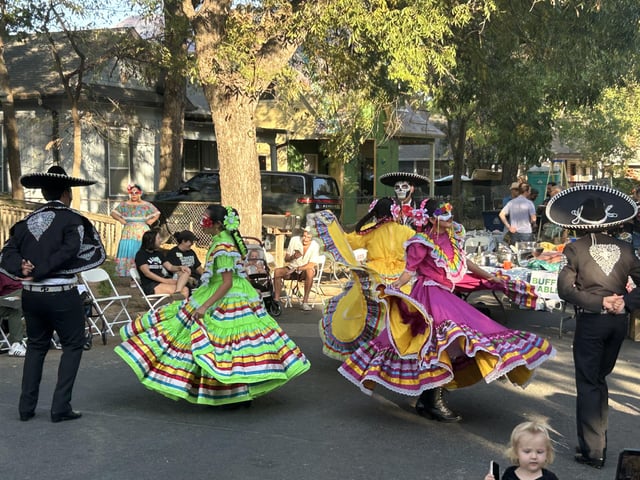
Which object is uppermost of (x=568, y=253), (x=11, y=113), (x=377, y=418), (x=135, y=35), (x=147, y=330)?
(x=135, y=35)

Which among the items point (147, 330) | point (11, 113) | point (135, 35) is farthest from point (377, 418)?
point (135, 35)

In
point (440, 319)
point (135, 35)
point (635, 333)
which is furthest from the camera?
point (135, 35)

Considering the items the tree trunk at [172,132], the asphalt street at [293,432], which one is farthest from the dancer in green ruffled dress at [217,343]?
the tree trunk at [172,132]

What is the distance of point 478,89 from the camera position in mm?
19078

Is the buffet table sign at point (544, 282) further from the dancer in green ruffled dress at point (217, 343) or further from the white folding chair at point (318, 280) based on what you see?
the dancer in green ruffled dress at point (217, 343)

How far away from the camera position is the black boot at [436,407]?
22.8 ft

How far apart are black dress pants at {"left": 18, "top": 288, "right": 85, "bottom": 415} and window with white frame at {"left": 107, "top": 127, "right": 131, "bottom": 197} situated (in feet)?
60.6

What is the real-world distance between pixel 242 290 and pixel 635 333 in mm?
5646

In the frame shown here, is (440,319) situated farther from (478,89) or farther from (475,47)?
(478,89)

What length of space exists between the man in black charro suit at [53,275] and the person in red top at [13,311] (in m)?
2.67

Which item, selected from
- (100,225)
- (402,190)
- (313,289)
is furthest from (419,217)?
(100,225)

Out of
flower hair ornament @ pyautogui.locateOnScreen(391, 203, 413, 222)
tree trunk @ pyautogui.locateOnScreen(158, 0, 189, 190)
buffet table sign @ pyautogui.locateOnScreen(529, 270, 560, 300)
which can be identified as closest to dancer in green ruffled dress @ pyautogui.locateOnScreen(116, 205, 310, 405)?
flower hair ornament @ pyautogui.locateOnScreen(391, 203, 413, 222)

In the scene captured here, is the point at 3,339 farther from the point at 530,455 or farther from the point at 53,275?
the point at 530,455

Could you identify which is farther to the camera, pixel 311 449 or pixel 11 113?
pixel 11 113
